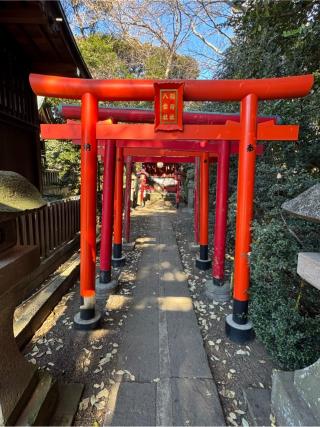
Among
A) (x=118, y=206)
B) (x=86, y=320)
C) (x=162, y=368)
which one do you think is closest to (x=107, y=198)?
(x=118, y=206)

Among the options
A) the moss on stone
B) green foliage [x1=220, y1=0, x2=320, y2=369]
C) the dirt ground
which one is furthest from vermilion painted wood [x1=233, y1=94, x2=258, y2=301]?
the moss on stone

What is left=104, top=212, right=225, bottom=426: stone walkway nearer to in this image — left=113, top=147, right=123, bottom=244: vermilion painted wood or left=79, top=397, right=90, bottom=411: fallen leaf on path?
left=79, top=397, right=90, bottom=411: fallen leaf on path

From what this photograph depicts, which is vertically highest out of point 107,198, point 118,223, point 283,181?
point 283,181

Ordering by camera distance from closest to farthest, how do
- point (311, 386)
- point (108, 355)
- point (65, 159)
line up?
point (311, 386)
point (108, 355)
point (65, 159)

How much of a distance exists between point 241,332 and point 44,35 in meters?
4.97

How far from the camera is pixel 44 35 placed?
394cm

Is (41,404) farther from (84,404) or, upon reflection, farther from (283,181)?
(283,181)

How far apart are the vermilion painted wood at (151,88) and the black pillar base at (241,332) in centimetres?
261

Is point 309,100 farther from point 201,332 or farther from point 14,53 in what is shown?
point 14,53

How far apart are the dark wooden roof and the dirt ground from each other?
3.90 m

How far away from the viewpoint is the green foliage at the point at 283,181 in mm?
2457

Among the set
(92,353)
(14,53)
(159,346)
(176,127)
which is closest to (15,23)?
Answer: (14,53)

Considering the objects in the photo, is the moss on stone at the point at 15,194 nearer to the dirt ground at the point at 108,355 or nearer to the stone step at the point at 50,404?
the stone step at the point at 50,404

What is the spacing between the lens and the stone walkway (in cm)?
209
